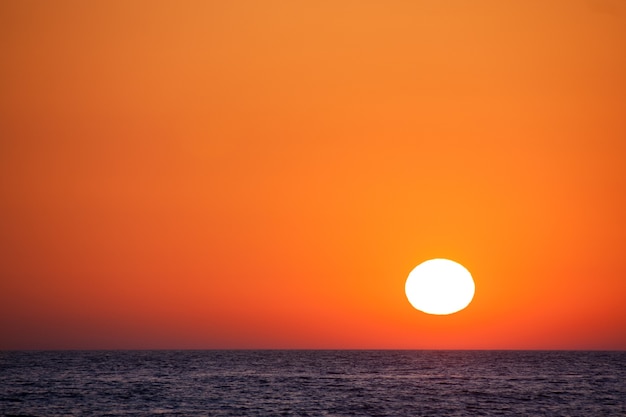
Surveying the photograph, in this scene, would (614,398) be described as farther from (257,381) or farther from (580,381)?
(257,381)

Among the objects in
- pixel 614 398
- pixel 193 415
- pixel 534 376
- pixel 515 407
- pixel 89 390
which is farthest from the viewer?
pixel 534 376

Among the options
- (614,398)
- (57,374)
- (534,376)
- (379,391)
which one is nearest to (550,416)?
(614,398)

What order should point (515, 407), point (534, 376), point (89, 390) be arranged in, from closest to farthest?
point (515, 407), point (89, 390), point (534, 376)

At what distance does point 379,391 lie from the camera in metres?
88.4

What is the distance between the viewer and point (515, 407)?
72.7m

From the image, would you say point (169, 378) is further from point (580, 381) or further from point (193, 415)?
point (580, 381)

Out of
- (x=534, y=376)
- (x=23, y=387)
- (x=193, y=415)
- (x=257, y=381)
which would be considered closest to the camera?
A: (x=193, y=415)

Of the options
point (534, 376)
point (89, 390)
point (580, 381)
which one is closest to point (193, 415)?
point (89, 390)

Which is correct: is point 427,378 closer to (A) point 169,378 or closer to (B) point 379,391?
(B) point 379,391

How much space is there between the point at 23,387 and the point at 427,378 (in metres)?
49.7

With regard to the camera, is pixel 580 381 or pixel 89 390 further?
pixel 580 381

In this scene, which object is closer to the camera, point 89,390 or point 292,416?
point 292,416

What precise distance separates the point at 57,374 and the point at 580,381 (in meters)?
71.2

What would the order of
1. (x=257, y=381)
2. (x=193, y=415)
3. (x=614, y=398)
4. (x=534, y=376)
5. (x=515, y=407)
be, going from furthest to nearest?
(x=534, y=376) → (x=257, y=381) → (x=614, y=398) → (x=515, y=407) → (x=193, y=415)
